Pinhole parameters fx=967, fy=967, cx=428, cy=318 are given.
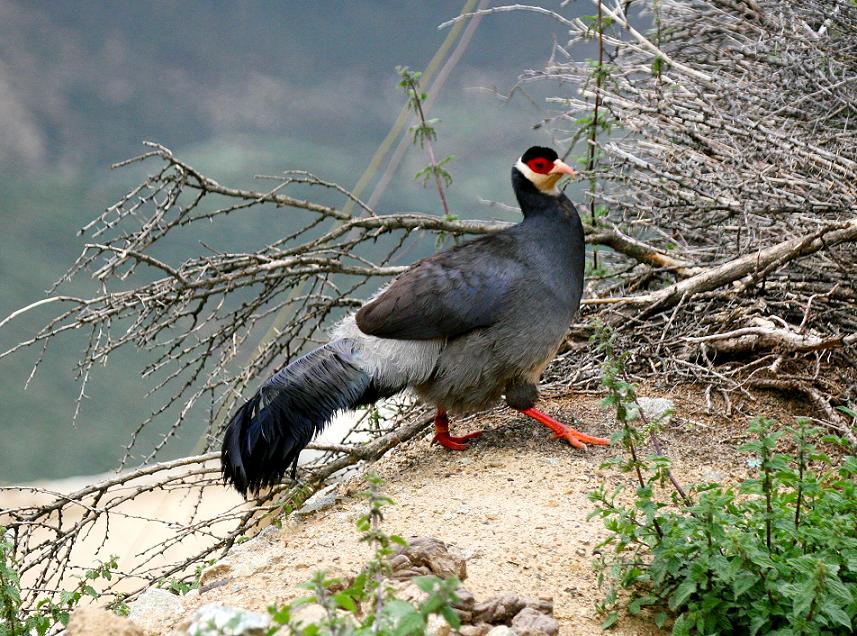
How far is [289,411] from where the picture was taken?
332cm

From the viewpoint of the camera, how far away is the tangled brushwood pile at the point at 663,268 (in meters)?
3.57

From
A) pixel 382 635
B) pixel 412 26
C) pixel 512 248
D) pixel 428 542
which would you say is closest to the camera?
pixel 382 635

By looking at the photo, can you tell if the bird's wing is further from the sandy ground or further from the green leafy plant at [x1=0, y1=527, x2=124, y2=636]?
the green leafy plant at [x1=0, y1=527, x2=124, y2=636]

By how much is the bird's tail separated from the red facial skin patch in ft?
3.48

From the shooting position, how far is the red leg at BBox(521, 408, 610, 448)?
3.59m

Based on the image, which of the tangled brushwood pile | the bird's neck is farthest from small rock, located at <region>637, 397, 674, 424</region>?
the bird's neck

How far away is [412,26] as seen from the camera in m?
7.04

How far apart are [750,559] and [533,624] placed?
0.49m

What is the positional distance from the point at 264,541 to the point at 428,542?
0.93 meters

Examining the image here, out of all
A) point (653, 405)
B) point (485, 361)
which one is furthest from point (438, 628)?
point (653, 405)

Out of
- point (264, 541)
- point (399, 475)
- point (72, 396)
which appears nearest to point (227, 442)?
point (264, 541)

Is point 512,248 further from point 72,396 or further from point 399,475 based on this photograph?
point 72,396

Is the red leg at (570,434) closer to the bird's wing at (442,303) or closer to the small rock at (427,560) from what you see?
the bird's wing at (442,303)

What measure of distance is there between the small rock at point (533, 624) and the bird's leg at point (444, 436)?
154 cm
